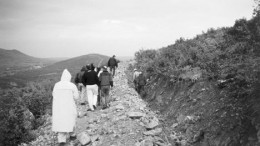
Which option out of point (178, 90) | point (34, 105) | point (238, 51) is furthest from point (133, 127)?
point (34, 105)

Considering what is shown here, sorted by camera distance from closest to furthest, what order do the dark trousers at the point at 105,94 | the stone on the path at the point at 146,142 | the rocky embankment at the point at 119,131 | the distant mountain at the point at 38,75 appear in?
the stone on the path at the point at 146,142
the rocky embankment at the point at 119,131
the dark trousers at the point at 105,94
the distant mountain at the point at 38,75

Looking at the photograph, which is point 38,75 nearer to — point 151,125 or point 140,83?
point 140,83

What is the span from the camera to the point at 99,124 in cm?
828

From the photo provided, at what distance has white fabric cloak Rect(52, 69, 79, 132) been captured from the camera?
22.1ft

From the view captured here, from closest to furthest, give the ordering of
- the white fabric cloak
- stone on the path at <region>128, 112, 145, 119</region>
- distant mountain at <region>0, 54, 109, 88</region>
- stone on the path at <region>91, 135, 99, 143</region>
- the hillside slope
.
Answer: the hillside slope, the white fabric cloak, stone on the path at <region>91, 135, 99, 143</region>, stone on the path at <region>128, 112, 145, 119</region>, distant mountain at <region>0, 54, 109, 88</region>

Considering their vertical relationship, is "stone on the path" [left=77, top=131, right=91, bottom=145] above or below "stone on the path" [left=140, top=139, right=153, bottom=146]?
below

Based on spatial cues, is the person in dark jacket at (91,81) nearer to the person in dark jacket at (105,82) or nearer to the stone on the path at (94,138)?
the person in dark jacket at (105,82)

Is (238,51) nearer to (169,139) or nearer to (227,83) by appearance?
(227,83)

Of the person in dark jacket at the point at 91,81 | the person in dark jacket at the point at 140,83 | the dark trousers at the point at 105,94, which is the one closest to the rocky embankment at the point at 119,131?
the dark trousers at the point at 105,94

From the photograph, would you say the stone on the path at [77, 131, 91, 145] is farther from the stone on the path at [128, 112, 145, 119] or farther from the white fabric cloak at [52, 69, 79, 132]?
the stone on the path at [128, 112, 145, 119]

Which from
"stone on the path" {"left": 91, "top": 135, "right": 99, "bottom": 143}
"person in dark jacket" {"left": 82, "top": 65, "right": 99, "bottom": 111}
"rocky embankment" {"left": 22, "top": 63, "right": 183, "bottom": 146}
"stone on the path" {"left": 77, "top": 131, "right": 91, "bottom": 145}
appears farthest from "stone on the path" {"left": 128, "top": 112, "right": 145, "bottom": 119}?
"person in dark jacket" {"left": 82, "top": 65, "right": 99, "bottom": 111}

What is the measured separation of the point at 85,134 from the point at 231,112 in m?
4.38

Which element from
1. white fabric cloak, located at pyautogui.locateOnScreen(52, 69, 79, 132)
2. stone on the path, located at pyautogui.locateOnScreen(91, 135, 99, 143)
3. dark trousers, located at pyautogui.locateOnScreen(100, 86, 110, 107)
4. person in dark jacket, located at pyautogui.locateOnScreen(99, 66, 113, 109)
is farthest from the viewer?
dark trousers, located at pyautogui.locateOnScreen(100, 86, 110, 107)

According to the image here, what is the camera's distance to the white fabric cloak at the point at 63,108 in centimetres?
674
